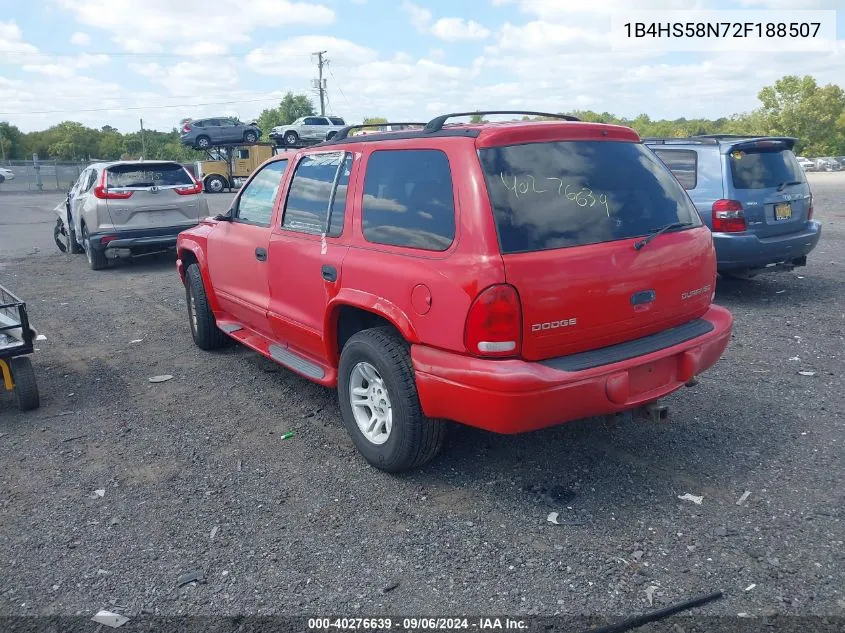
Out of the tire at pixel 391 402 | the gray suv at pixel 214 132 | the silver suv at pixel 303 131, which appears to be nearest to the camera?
the tire at pixel 391 402

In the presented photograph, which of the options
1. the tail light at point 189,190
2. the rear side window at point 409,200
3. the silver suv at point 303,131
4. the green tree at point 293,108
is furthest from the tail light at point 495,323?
the green tree at point 293,108

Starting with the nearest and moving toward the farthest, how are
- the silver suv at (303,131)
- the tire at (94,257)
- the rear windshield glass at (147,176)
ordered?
1. the rear windshield glass at (147,176)
2. the tire at (94,257)
3. the silver suv at (303,131)

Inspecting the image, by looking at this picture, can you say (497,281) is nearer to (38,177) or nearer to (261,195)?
(261,195)

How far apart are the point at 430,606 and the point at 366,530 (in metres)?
0.67

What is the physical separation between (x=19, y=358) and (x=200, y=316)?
1.56 metres

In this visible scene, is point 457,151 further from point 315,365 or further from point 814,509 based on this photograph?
point 814,509

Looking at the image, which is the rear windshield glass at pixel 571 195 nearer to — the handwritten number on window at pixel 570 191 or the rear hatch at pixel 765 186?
the handwritten number on window at pixel 570 191

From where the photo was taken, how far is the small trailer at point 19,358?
197 inches

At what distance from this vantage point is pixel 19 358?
201 inches

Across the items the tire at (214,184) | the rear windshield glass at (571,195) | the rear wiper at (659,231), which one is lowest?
the rear wiper at (659,231)

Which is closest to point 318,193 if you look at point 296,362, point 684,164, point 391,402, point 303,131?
point 296,362

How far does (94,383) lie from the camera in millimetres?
5848

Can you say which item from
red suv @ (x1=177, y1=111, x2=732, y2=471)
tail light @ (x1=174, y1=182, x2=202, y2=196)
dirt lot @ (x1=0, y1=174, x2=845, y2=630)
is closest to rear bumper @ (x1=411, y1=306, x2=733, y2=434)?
red suv @ (x1=177, y1=111, x2=732, y2=471)

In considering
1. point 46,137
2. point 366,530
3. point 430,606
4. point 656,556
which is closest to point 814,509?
point 656,556
